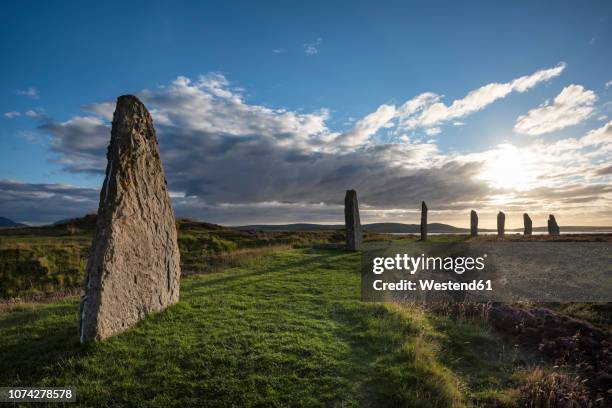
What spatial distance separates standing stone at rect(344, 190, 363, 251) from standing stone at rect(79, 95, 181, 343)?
1612cm

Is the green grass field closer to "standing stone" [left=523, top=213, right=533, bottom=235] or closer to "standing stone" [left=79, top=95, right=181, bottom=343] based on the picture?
"standing stone" [left=79, top=95, right=181, bottom=343]

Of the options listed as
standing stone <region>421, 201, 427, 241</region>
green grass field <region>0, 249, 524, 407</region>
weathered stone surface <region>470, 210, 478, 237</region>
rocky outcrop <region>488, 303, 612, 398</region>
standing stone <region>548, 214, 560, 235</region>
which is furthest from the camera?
standing stone <region>548, 214, 560, 235</region>

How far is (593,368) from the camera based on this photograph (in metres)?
7.73

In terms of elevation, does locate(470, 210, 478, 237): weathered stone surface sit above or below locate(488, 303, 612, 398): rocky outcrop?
above

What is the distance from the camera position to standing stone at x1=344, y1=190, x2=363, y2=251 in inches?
967

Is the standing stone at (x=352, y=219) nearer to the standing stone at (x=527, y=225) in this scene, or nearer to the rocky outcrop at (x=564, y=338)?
the rocky outcrop at (x=564, y=338)

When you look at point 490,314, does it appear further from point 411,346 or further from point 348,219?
point 348,219

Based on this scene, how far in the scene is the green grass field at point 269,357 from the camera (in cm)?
578

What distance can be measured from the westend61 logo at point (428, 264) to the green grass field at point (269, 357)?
8030mm

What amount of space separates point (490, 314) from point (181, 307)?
981 cm

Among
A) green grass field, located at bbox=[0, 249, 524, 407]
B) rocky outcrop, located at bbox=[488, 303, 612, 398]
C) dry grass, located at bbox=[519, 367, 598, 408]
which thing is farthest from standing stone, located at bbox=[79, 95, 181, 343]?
rocky outcrop, located at bbox=[488, 303, 612, 398]

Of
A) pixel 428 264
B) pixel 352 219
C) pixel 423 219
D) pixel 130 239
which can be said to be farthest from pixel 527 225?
pixel 130 239

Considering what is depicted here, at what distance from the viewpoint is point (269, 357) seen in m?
6.70

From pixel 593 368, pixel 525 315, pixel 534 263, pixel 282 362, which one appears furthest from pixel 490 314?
pixel 534 263
